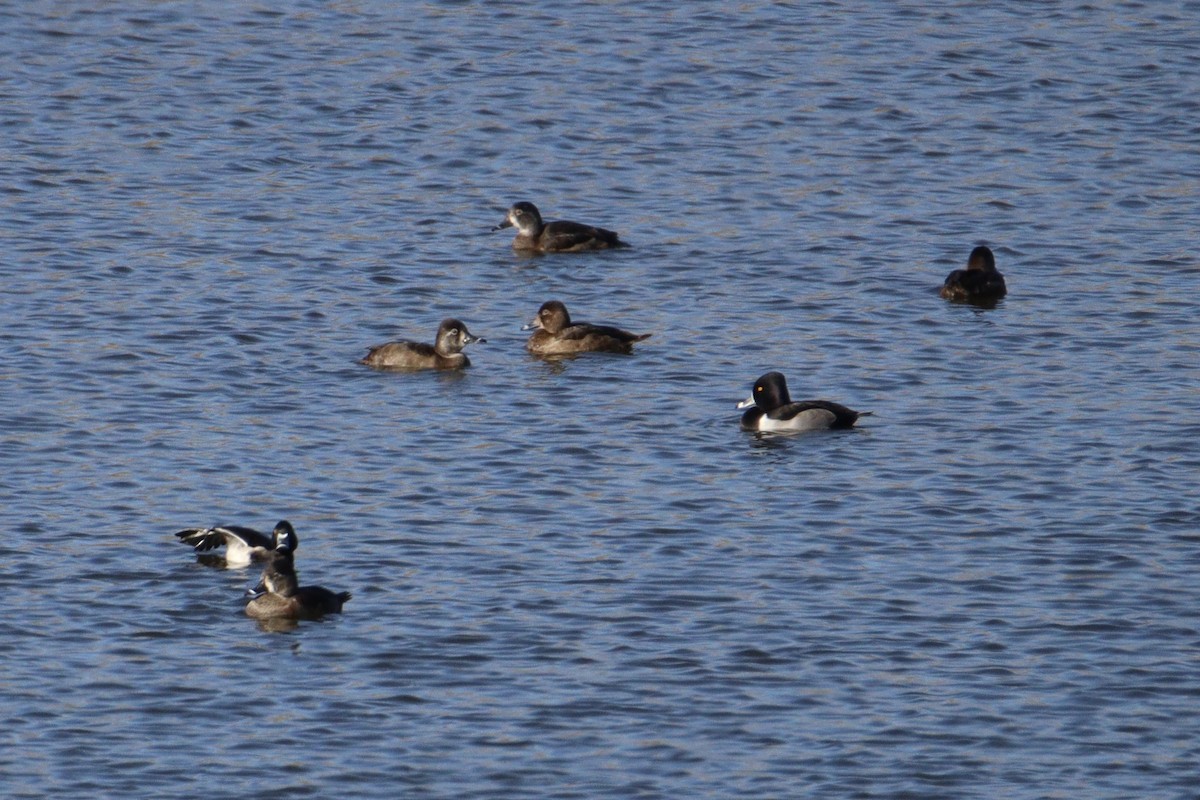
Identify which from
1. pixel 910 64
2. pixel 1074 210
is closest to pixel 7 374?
pixel 1074 210

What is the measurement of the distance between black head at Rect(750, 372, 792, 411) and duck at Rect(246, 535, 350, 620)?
5.54 meters

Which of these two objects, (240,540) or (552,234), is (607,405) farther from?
(240,540)

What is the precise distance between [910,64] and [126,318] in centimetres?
1528

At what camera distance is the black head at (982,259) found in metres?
23.7

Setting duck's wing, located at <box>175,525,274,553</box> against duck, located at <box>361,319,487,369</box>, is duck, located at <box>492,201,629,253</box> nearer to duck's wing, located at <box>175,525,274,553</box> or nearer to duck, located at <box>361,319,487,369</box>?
duck, located at <box>361,319,487,369</box>

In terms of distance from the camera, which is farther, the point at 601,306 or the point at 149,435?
the point at 601,306

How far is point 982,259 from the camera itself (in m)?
23.7

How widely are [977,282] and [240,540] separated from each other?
10173 millimetres

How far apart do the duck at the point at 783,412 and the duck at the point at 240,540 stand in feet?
16.4

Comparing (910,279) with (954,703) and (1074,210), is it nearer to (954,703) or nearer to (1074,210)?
(1074,210)

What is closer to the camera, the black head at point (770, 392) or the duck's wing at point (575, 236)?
the black head at point (770, 392)

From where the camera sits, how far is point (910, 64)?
34094mm

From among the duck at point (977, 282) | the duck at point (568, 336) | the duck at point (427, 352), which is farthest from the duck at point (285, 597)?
the duck at point (977, 282)

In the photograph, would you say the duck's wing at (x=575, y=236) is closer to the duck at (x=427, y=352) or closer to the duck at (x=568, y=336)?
the duck at (x=568, y=336)
